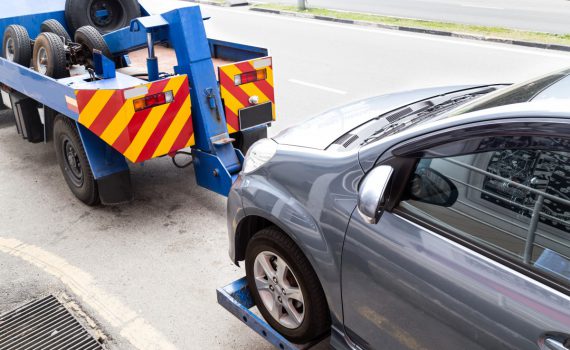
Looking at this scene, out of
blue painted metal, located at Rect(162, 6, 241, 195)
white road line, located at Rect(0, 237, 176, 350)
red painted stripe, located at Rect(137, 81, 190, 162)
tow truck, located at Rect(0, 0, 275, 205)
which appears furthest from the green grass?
white road line, located at Rect(0, 237, 176, 350)

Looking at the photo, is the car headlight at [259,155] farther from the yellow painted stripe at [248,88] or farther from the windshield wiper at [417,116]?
the yellow painted stripe at [248,88]

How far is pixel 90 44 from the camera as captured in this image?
5.57 meters

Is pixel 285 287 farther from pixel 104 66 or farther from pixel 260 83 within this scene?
pixel 104 66

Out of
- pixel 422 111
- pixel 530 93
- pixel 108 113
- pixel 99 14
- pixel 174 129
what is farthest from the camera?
pixel 99 14

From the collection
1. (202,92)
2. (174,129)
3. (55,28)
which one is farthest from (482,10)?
(174,129)

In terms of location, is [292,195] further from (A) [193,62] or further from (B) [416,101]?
(A) [193,62]

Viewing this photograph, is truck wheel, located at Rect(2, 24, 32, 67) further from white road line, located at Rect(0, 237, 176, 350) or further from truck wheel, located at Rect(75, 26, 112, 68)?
white road line, located at Rect(0, 237, 176, 350)

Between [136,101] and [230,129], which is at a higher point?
[136,101]

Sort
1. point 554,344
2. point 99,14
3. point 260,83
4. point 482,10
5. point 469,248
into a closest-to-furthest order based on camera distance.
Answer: point 554,344 → point 469,248 → point 260,83 → point 99,14 → point 482,10

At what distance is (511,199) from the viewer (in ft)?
7.22

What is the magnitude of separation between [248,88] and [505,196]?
335 cm

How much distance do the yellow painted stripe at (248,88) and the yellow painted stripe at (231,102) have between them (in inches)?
4.9

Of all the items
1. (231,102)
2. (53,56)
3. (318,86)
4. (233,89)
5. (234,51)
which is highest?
(53,56)

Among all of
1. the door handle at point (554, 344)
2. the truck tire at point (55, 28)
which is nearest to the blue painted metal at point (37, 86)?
the truck tire at point (55, 28)
